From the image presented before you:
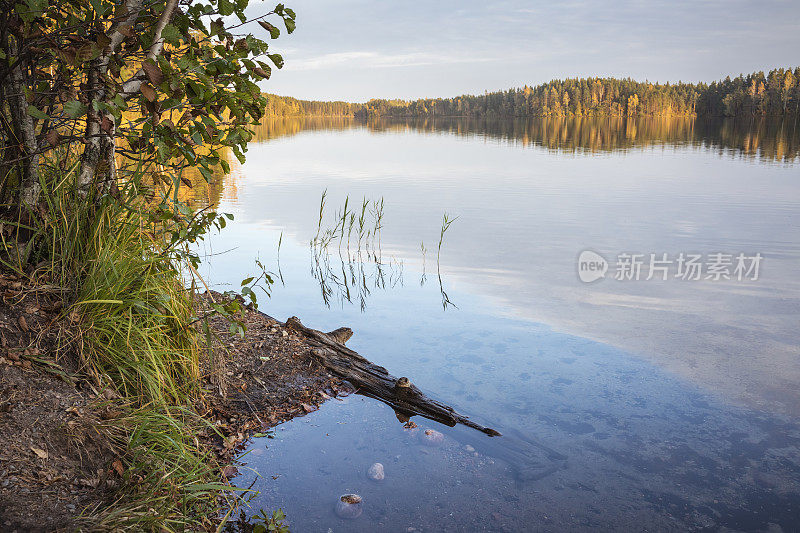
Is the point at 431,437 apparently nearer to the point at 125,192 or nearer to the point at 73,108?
the point at 125,192

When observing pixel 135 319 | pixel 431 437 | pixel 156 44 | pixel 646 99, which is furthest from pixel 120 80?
pixel 646 99

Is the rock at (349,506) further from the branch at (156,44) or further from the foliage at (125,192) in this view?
the branch at (156,44)

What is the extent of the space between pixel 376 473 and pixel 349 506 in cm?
41

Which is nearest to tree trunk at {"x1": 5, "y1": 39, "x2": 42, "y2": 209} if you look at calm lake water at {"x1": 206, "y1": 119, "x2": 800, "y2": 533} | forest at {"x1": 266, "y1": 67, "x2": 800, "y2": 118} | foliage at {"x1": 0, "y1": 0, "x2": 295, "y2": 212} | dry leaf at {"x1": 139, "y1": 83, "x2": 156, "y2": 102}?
foliage at {"x1": 0, "y1": 0, "x2": 295, "y2": 212}

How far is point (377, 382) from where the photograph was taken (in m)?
5.65

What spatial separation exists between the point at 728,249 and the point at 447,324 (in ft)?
24.7

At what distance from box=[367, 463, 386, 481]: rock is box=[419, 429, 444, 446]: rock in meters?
0.52

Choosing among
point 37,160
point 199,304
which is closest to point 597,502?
point 199,304

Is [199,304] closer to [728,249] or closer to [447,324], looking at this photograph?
[447,324]

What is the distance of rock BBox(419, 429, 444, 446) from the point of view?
15.6 ft

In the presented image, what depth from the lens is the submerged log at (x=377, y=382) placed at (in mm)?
5188

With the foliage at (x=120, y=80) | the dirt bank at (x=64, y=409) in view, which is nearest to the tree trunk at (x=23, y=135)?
the foliage at (x=120, y=80)

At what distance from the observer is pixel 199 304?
5305 mm

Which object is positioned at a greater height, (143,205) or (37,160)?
(37,160)
